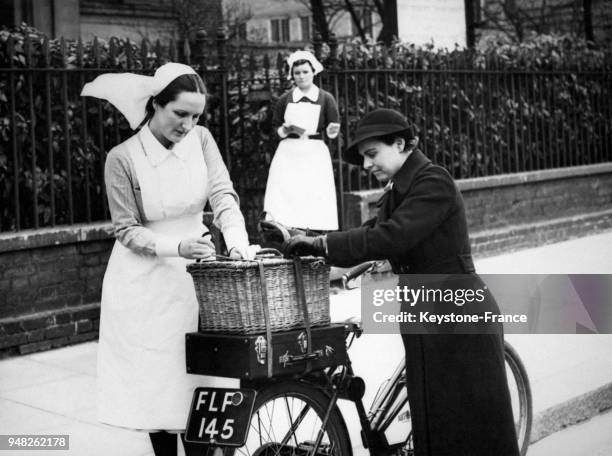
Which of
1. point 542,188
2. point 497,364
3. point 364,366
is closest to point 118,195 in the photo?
point 497,364

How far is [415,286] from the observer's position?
13.1 feet

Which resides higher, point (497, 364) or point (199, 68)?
point (199, 68)

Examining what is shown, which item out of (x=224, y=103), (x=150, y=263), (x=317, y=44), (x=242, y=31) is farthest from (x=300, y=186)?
(x=242, y=31)

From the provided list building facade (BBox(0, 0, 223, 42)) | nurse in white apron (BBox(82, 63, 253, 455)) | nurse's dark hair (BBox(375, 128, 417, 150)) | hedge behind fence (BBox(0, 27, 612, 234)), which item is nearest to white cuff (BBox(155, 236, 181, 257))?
nurse in white apron (BBox(82, 63, 253, 455))

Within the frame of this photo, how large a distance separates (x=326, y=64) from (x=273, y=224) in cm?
716

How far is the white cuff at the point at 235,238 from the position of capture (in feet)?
13.6

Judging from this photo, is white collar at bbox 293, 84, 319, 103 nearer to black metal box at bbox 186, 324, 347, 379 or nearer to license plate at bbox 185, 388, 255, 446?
black metal box at bbox 186, 324, 347, 379

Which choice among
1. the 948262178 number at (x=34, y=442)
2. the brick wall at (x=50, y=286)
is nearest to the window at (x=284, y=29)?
the brick wall at (x=50, y=286)

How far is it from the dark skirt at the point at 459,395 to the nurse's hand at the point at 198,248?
87cm

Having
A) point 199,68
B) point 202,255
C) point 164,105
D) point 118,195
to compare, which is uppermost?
point 199,68

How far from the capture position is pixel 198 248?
389cm

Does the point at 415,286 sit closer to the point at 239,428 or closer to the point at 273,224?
the point at 273,224

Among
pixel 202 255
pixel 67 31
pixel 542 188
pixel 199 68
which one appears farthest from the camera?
pixel 67 31

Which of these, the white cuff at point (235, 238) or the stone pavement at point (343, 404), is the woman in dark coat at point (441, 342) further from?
the stone pavement at point (343, 404)
